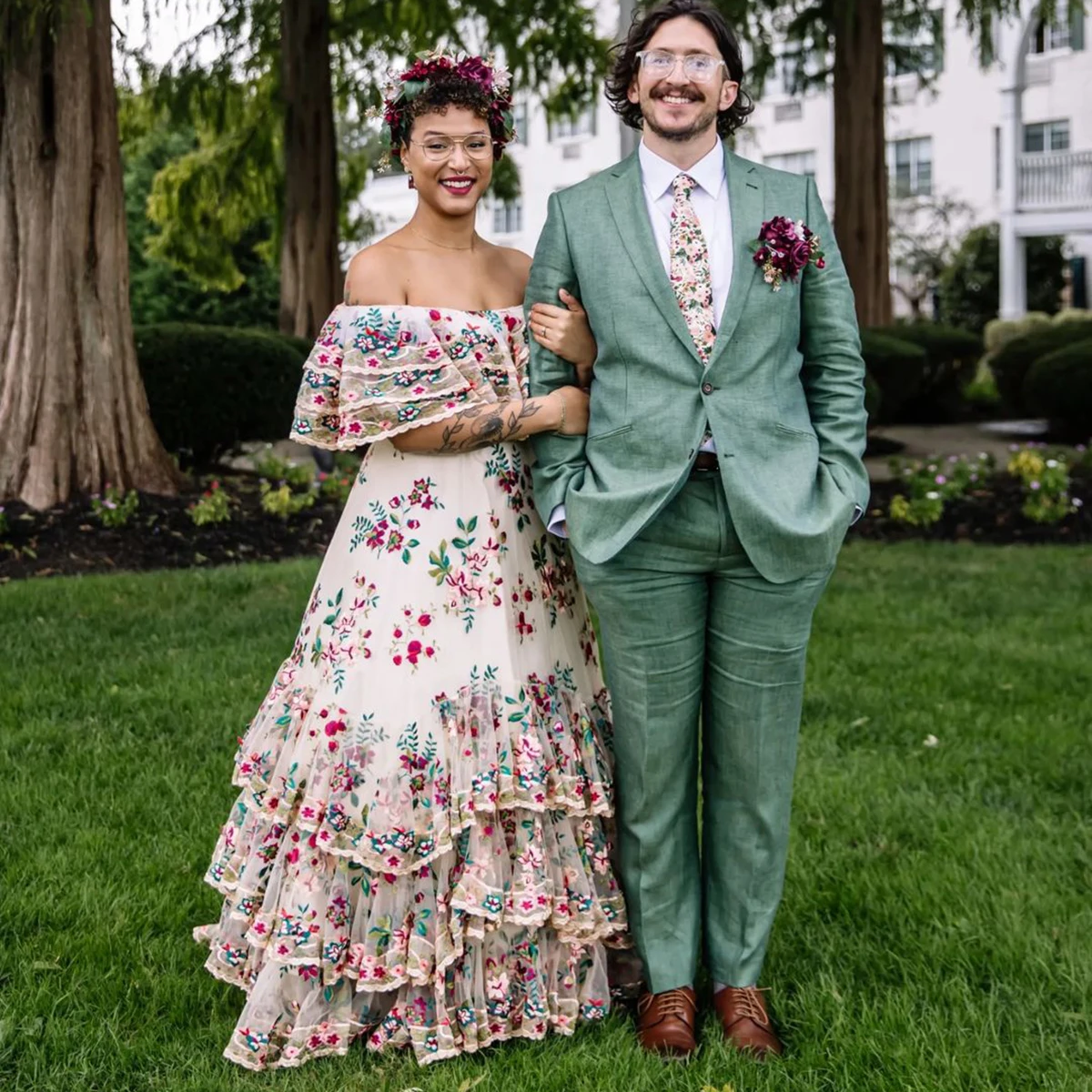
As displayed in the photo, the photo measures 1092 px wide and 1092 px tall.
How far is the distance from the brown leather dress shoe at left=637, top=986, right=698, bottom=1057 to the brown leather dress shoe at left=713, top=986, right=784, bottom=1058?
7 cm

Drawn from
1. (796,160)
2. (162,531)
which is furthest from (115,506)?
(796,160)

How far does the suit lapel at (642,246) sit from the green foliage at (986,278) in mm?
25654

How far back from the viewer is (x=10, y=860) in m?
3.78

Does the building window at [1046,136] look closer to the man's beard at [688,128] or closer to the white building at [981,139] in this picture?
the white building at [981,139]

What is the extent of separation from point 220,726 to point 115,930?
59.5 inches

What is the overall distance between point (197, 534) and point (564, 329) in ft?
18.2

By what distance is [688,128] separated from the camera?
2.64 metres

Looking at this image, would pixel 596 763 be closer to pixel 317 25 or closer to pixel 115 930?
pixel 115 930

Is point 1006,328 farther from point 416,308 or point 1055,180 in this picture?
point 416,308

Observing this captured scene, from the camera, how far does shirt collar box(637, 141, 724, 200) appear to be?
106 inches

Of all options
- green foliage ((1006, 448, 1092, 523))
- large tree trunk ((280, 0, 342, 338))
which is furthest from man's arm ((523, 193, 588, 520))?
large tree trunk ((280, 0, 342, 338))

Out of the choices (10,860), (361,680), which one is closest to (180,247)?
(10,860)

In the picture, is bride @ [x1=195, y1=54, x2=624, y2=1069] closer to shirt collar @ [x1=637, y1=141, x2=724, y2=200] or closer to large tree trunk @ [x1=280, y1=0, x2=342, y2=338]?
shirt collar @ [x1=637, y1=141, x2=724, y2=200]

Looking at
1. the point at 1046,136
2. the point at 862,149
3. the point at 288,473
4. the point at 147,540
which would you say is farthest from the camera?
the point at 1046,136
